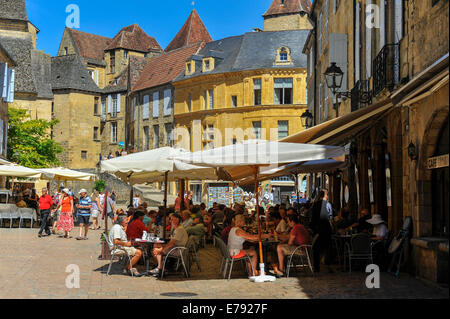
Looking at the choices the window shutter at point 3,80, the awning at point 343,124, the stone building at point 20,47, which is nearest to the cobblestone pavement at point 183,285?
the awning at point 343,124

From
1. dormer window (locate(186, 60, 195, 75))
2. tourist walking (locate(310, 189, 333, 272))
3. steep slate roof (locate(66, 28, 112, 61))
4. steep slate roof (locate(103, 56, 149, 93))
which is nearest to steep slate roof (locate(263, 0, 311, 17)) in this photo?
dormer window (locate(186, 60, 195, 75))

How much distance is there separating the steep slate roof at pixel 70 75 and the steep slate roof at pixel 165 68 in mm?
5941

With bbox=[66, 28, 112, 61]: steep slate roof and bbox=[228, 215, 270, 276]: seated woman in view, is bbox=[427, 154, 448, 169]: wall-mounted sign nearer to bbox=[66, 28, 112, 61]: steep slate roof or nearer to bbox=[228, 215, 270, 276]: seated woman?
bbox=[228, 215, 270, 276]: seated woman

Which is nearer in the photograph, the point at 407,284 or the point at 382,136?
the point at 407,284

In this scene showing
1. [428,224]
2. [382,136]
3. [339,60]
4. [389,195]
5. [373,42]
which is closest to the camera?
[428,224]

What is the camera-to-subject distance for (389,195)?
43.8 feet

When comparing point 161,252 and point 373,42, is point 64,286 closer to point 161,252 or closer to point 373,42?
point 161,252

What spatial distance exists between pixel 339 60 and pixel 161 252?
444 inches

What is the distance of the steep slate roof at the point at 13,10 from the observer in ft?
165

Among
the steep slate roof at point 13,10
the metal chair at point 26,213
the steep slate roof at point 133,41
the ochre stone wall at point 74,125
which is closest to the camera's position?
the metal chair at point 26,213

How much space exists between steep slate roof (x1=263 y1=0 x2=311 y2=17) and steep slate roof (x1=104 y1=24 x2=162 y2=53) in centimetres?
2239

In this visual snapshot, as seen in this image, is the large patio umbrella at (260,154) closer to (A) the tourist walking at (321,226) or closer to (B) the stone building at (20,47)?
(A) the tourist walking at (321,226)

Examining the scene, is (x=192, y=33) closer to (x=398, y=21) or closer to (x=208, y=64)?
(x=208, y=64)
